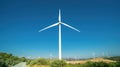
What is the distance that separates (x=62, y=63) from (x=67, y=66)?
4.54 feet

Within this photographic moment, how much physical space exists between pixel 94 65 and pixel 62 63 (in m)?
8.12

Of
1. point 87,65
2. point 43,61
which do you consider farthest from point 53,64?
point 43,61

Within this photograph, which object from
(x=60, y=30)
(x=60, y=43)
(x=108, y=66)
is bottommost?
(x=108, y=66)

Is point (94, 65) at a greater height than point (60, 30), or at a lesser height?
lesser

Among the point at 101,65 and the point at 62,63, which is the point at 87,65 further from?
the point at 62,63

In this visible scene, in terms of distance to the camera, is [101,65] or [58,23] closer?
[101,65]

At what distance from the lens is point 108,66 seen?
A: 1565 inches

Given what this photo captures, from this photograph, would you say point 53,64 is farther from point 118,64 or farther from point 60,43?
point 118,64

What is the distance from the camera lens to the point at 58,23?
4738 centimetres

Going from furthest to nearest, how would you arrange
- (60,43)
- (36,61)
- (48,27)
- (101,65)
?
(36,61), (48,27), (60,43), (101,65)

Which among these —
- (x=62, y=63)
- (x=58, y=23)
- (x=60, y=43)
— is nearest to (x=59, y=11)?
(x=58, y=23)

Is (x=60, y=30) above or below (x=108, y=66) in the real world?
above

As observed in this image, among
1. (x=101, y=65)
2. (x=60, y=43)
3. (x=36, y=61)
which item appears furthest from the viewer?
(x=36, y=61)

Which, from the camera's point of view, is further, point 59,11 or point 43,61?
point 43,61
